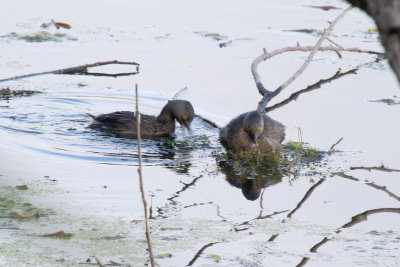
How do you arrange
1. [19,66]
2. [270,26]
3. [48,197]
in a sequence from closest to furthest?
[48,197] < [19,66] < [270,26]

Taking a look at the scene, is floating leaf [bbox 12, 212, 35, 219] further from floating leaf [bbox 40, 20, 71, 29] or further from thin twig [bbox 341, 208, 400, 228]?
floating leaf [bbox 40, 20, 71, 29]

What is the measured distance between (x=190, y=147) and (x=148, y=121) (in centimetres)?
101

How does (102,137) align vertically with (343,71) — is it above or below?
below

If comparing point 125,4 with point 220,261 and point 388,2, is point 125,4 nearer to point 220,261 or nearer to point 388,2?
point 220,261

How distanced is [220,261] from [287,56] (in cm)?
806

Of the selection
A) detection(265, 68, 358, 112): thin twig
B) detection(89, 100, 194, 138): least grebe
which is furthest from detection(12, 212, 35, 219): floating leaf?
detection(265, 68, 358, 112): thin twig

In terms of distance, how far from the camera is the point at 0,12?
14719 millimetres

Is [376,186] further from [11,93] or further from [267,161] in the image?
[11,93]

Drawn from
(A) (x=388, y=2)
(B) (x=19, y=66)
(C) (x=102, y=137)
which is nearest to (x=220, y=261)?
(A) (x=388, y=2)

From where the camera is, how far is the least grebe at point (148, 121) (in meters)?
9.16

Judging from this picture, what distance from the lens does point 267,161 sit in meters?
7.91

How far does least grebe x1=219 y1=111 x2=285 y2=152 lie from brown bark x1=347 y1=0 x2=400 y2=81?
Answer: 247 inches

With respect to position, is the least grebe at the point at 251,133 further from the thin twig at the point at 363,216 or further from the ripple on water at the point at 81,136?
the thin twig at the point at 363,216

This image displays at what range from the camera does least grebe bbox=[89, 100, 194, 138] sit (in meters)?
9.16
